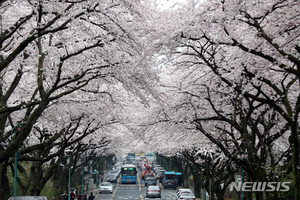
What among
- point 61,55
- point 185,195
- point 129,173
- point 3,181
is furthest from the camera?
point 129,173

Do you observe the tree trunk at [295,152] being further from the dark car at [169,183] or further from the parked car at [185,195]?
the dark car at [169,183]

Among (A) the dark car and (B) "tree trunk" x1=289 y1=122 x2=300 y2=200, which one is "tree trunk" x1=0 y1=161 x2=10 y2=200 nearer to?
(B) "tree trunk" x1=289 y1=122 x2=300 y2=200

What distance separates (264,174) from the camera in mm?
11008

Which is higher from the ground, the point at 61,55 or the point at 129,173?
the point at 61,55

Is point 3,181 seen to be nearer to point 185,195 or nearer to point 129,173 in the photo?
point 185,195

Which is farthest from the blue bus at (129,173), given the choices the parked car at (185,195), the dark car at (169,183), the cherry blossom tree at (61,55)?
the cherry blossom tree at (61,55)

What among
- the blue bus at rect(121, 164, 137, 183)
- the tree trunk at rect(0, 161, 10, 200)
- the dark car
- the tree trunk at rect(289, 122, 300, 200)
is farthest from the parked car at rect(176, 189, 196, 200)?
the blue bus at rect(121, 164, 137, 183)

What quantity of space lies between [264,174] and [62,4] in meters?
7.91

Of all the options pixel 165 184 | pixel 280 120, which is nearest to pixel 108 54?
pixel 280 120

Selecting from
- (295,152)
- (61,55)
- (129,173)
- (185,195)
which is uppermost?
(61,55)

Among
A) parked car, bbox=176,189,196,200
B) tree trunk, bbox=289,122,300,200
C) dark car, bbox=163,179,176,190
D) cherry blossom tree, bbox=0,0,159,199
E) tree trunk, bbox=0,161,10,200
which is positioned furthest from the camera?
dark car, bbox=163,179,176,190

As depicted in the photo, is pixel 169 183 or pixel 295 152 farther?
pixel 169 183

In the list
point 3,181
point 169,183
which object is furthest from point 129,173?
point 3,181

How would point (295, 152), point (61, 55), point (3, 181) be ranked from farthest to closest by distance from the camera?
point (3, 181) → point (61, 55) → point (295, 152)
